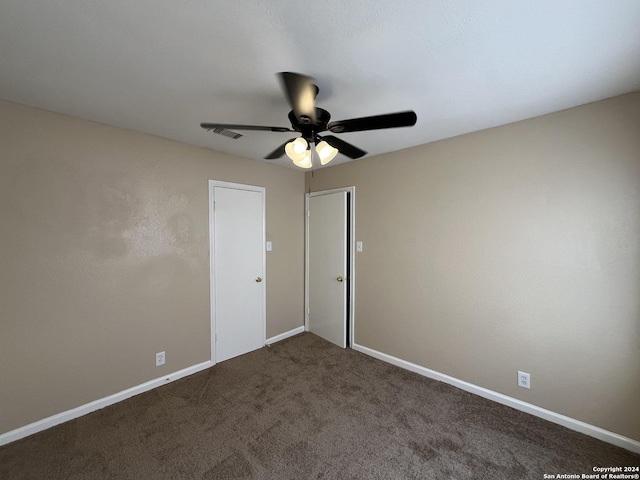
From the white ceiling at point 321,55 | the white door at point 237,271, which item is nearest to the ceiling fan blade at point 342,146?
the white ceiling at point 321,55

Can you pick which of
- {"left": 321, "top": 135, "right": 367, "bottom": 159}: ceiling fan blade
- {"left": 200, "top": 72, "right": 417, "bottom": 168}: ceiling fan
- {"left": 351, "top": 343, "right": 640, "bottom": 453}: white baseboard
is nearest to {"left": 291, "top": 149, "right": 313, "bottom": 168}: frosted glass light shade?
{"left": 200, "top": 72, "right": 417, "bottom": 168}: ceiling fan

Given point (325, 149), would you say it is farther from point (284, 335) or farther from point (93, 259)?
point (284, 335)

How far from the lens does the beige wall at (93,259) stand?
1843 mm

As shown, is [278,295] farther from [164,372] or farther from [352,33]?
[352,33]

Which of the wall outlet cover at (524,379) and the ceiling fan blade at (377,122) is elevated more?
the ceiling fan blade at (377,122)

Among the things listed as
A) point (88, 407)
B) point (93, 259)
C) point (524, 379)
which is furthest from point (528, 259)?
point (88, 407)

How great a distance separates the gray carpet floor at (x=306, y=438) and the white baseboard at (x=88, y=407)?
5 cm

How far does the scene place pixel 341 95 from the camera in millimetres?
1715

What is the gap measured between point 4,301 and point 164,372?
52.6 inches

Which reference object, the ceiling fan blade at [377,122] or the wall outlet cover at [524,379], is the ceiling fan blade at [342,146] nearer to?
the ceiling fan blade at [377,122]

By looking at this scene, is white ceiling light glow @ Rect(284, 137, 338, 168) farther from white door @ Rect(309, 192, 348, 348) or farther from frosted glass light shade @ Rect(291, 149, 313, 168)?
white door @ Rect(309, 192, 348, 348)

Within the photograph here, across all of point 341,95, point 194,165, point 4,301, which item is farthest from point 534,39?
point 4,301

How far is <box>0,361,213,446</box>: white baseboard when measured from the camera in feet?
6.03

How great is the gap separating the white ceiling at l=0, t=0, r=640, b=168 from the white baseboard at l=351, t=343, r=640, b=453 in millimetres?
2313
